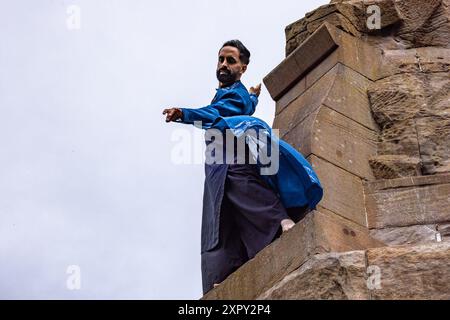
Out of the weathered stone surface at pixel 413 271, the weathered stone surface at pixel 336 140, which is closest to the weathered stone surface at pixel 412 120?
the weathered stone surface at pixel 336 140

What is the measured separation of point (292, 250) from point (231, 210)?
1088mm

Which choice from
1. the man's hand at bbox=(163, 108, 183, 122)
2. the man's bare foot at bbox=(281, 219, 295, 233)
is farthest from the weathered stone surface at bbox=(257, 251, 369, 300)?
the man's hand at bbox=(163, 108, 183, 122)

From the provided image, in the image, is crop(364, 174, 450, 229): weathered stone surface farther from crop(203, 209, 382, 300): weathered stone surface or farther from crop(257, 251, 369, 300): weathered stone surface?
crop(257, 251, 369, 300): weathered stone surface

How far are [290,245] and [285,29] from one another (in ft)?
10.7

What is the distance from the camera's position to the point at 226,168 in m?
8.15

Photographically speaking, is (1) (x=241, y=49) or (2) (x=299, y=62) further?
(2) (x=299, y=62)

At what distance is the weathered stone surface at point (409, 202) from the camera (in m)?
8.07

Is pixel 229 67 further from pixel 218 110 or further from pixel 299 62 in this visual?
pixel 299 62

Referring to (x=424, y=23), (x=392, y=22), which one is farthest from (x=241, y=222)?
(x=424, y=23)

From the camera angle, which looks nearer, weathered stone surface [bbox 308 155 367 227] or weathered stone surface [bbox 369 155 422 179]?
weathered stone surface [bbox 308 155 367 227]

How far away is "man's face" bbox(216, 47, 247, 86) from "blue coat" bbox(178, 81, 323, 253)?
7 centimetres

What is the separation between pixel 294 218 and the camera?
25.4ft

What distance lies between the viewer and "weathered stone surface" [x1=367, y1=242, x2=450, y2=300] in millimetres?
6617
